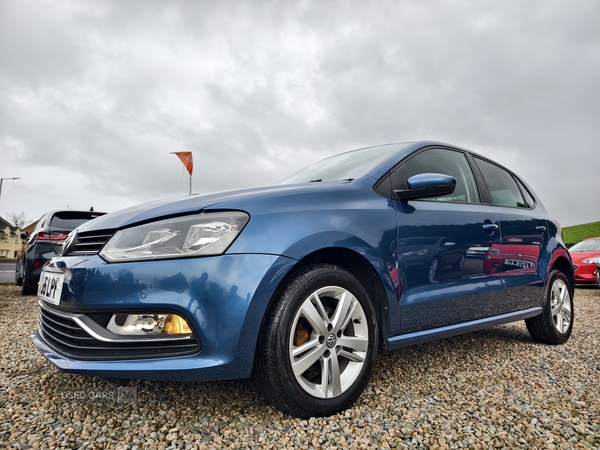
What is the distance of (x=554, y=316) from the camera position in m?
3.77

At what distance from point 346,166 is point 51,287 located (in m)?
1.84

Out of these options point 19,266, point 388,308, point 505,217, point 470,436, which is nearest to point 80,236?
point 388,308

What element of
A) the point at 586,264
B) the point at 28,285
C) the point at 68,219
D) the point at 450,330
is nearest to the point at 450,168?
the point at 450,330

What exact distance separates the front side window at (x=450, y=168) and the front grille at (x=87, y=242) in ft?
5.79

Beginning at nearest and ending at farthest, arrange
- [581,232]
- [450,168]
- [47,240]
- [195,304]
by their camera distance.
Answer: [195,304]
[450,168]
[47,240]
[581,232]

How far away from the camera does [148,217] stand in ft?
6.47

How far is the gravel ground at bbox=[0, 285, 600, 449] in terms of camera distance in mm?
1802

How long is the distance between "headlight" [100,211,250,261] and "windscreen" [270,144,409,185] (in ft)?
3.09

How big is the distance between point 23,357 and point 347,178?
2601mm

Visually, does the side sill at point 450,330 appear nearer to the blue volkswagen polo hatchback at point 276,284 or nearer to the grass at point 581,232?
the blue volkswagen polo hatchback at point 276,284

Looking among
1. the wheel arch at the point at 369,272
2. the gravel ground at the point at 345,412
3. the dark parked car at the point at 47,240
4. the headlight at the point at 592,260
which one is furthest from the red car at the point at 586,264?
the dark parked car at the point at 47,240

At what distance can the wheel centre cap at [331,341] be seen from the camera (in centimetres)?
202

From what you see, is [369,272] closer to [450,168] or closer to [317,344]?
[317,344]

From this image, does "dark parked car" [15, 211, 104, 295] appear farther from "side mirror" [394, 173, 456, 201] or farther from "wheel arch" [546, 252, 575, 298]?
"wheel arch" [546, 252, 575, 298]
